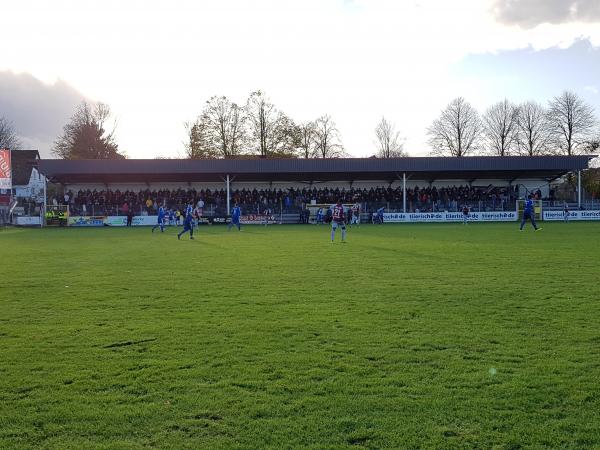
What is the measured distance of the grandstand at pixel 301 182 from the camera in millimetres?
47250

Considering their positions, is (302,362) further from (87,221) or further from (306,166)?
(87,221)

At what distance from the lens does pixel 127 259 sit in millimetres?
16375

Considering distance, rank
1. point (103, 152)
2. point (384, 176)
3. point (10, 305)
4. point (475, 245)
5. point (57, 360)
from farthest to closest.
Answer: point (103, 152) < point (384, 176) < point (475, 245) < point (10, 305) < point (57, 360)

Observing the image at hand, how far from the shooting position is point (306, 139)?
76125 mm

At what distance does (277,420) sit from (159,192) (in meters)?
48.4

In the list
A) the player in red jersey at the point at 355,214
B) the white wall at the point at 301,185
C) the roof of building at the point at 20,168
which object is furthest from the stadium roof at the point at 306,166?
the roof of building at the point at 20,168

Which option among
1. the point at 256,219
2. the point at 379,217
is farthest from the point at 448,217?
the point at 256,219

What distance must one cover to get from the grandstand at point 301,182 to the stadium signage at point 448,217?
804 millimetres

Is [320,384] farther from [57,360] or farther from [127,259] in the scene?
[127,259]

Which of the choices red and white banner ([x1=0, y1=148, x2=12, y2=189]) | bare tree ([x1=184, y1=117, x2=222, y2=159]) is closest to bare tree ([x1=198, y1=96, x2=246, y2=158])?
bare tree ([x1=184, y1=117, x2=222, y2=159])

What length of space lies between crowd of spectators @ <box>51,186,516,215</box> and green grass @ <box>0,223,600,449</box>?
3704 cm

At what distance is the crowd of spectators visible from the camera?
47812 mm

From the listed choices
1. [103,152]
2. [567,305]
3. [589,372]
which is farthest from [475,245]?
[103,152]

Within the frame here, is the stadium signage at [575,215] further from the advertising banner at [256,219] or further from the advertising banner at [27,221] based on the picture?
the advertising banner at [27,221]
